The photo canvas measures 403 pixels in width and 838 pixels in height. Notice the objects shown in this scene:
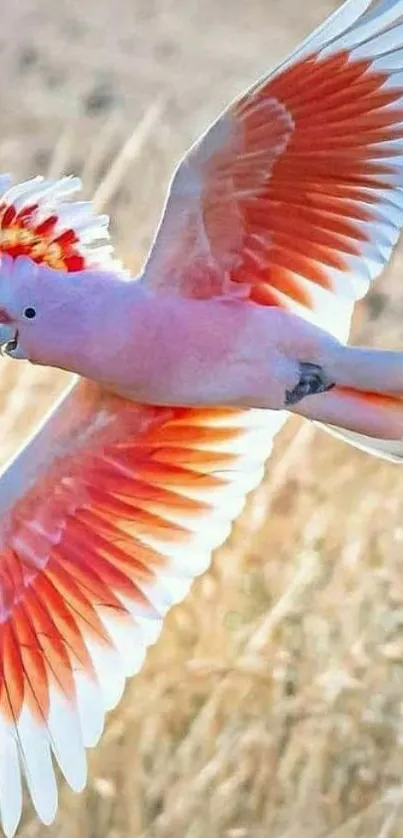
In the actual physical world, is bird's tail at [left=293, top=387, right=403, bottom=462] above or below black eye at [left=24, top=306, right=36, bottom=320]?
above

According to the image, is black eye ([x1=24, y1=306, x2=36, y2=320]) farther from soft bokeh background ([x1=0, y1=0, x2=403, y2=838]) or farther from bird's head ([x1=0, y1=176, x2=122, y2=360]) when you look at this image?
soft bokeh background ([x1=0, y1=0, x2=403, y2=838])

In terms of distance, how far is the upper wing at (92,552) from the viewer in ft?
1.60

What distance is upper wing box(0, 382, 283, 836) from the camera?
489 mm

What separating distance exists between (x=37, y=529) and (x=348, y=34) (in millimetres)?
222

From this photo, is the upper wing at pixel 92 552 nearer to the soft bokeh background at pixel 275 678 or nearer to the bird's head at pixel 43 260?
the bird's head at pixel 43 260

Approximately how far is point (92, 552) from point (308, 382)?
142 millimetres

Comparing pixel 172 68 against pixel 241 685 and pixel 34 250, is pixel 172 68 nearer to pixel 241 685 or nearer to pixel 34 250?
pixel 241 685

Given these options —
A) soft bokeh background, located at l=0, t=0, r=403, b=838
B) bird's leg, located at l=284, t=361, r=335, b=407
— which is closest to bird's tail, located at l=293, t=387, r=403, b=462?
bird's leg, located at l=284, t=361, r=335, b=407

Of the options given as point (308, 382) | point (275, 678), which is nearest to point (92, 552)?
point (308, 382)

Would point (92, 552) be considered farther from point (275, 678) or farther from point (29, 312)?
point (275, 678)

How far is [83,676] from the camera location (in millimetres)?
510

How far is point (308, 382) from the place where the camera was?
0.43 m

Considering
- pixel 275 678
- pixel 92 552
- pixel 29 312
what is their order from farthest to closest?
pixel 275 678
pixel 92 552
pixel 29 312

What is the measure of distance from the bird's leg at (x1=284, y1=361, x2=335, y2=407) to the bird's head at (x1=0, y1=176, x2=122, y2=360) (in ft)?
0.24
